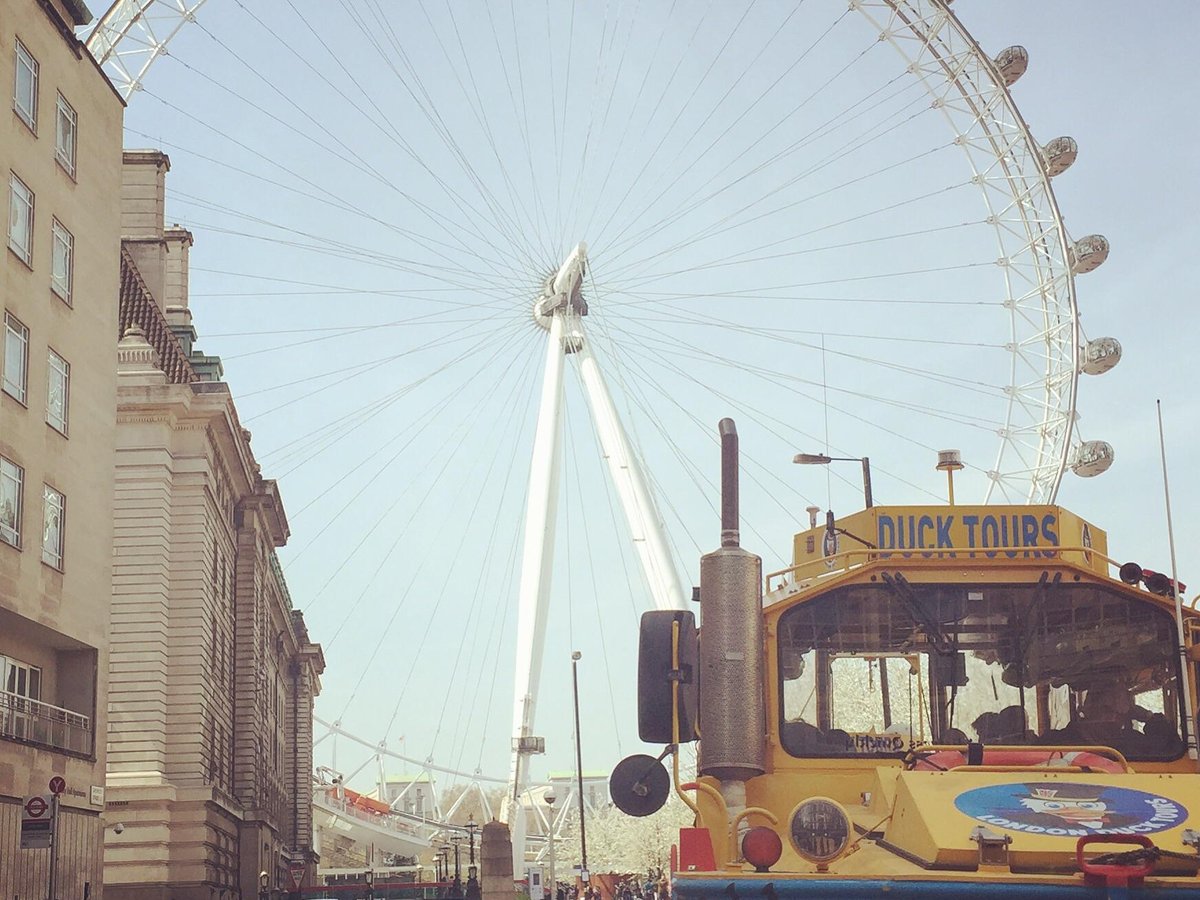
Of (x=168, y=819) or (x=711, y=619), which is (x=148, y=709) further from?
(x=711, y=619)

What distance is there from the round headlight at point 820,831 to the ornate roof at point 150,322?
49493 millimetres

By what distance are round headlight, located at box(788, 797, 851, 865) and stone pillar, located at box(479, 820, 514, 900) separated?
2135 inches

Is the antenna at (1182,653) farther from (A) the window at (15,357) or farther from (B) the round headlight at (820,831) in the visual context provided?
(A) the window at (15,357)

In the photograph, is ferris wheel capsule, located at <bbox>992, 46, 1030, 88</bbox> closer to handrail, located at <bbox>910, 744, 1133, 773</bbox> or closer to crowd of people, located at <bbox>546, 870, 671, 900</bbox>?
crowd of people, located at <bbox>546, 870, 671, 900</bbox>

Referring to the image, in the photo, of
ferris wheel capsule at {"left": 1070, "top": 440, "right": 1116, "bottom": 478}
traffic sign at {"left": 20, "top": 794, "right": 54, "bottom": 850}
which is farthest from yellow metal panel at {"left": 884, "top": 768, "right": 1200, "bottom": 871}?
ferris wheel capsule at {"left": 1070, "top": 440, "right": 1116, "bottom": 478}

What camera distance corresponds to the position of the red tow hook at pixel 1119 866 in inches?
285

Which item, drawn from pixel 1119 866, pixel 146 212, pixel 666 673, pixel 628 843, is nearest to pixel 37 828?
pixel 666 673

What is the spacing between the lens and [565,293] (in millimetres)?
55938

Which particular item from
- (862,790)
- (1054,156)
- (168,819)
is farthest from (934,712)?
(168,819)

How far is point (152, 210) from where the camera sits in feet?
200

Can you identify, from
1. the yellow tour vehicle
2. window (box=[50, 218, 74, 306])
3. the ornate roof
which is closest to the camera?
the yellow tour vehicle

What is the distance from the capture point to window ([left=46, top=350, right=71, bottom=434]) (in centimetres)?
3572

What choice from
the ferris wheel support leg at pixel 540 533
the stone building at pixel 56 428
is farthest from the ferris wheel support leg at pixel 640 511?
the stone building at pixel 56 428

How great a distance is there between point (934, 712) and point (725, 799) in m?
1.64
